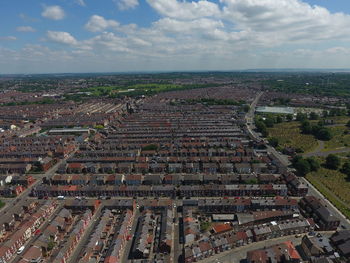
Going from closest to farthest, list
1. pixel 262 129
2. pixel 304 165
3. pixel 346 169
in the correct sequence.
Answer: pixel 304 165 < pixel 346 169 < pixel 262 129

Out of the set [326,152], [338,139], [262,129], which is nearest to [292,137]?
[262,129]

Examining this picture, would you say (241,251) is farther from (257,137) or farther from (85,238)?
(257,137)

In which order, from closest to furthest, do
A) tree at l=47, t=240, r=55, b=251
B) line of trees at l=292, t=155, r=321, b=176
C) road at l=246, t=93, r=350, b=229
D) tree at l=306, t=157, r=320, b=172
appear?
tree at l=47, t=240, r=55, b=251
road at l=246, t=93, r=350, b=229
line of trees at l=292, t=155, r=321, b=176
tree at l=306, t=157, r=320, b=172

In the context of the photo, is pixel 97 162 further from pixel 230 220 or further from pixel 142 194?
pixel 230 220

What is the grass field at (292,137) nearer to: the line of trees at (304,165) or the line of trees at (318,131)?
→ the line of trees at (318,131)

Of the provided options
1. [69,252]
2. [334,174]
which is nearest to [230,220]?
[69,252]

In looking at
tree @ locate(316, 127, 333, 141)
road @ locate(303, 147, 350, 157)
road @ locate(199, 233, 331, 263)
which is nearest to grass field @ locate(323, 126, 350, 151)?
tree @ locate(316, 127, 333, 141)

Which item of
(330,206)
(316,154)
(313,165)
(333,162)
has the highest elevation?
(333,162)

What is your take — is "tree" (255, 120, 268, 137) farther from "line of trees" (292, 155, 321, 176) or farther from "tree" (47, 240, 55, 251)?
"tree" (47, 240, 55, 251)
